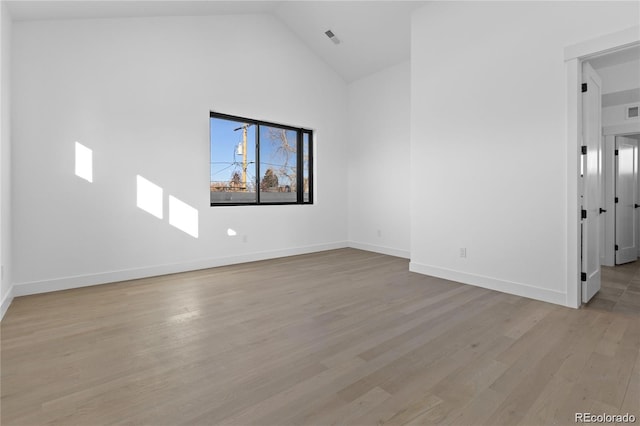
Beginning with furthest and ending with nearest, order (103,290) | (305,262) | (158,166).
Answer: (305,262) < (158,166) < (103,290)

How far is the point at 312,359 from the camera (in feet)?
7.02

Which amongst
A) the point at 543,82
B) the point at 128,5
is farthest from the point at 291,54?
the point at 543,82

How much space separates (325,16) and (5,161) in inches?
182

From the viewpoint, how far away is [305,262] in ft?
17.4

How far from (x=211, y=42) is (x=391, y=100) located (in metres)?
3.12

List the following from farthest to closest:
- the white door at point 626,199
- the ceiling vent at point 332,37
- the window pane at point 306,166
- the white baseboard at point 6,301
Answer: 1. the window pane at point 306,166
2. the ceiling vent at point 332,37
3. the white door at point 626,199
4. the white baseboard at point 6,301

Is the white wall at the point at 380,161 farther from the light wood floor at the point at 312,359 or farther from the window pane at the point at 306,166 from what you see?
the light wood floor at the point at 312,359

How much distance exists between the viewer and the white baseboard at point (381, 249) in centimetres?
567

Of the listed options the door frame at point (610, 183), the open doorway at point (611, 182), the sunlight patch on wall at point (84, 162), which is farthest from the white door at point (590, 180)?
the sunlight patch on wall at point (84, 162)

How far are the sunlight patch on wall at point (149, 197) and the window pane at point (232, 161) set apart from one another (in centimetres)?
91

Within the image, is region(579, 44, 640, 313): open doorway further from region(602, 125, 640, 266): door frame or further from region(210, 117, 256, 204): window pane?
region(210, 117, 256, 204): window pane

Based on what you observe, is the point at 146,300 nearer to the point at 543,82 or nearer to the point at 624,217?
the point at 543,82

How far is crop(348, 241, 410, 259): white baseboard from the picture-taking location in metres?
5.67

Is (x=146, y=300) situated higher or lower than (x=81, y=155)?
lower
